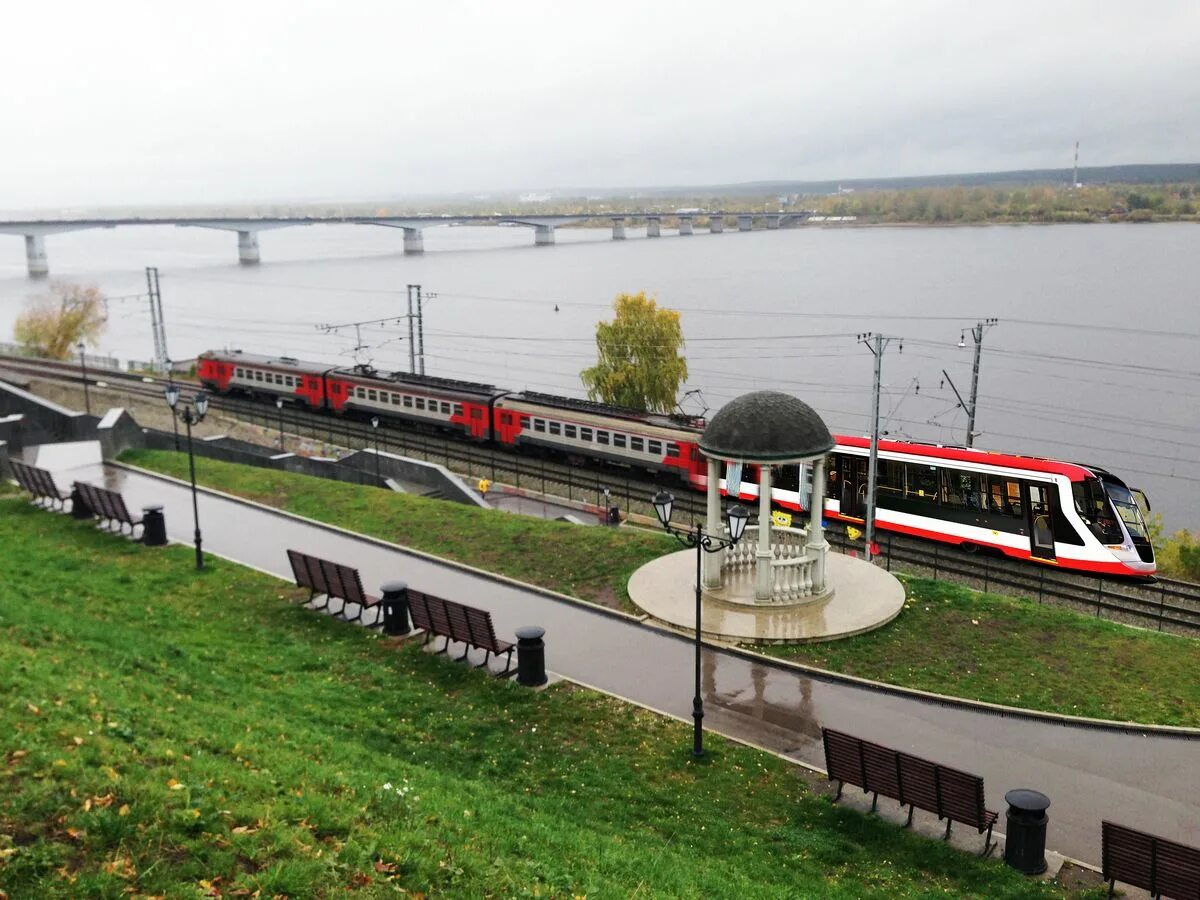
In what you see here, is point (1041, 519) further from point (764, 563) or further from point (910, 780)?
point (910, 780)

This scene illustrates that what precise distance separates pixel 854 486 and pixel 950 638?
36.9 ft

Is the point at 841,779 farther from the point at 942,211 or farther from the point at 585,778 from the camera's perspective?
the point at 942,211

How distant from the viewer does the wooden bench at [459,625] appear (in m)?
13.9

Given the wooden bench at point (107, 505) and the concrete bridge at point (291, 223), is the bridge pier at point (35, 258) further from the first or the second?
the wooden bench at point (107, 505)

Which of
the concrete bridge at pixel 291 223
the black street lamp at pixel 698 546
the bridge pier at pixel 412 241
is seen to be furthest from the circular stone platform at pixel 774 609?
the bridge pier at pixel 412 241

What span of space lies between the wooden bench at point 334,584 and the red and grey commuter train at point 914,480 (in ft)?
45.4

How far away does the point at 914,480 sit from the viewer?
25.2 metres

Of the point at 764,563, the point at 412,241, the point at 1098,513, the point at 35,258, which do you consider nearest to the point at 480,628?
the point at 764,563

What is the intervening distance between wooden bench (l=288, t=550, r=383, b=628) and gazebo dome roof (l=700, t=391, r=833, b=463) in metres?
6.17

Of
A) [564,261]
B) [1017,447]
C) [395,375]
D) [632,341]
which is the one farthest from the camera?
[564,261]

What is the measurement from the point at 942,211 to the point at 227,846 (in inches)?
6475

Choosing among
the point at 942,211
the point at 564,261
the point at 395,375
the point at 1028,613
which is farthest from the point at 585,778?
the point at 942,211

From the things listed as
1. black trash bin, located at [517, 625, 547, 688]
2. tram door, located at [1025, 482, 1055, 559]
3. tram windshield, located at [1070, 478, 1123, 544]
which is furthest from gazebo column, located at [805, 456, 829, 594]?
tram windshield, located at [1070, 478, 1123, 544]

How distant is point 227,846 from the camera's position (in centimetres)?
721
